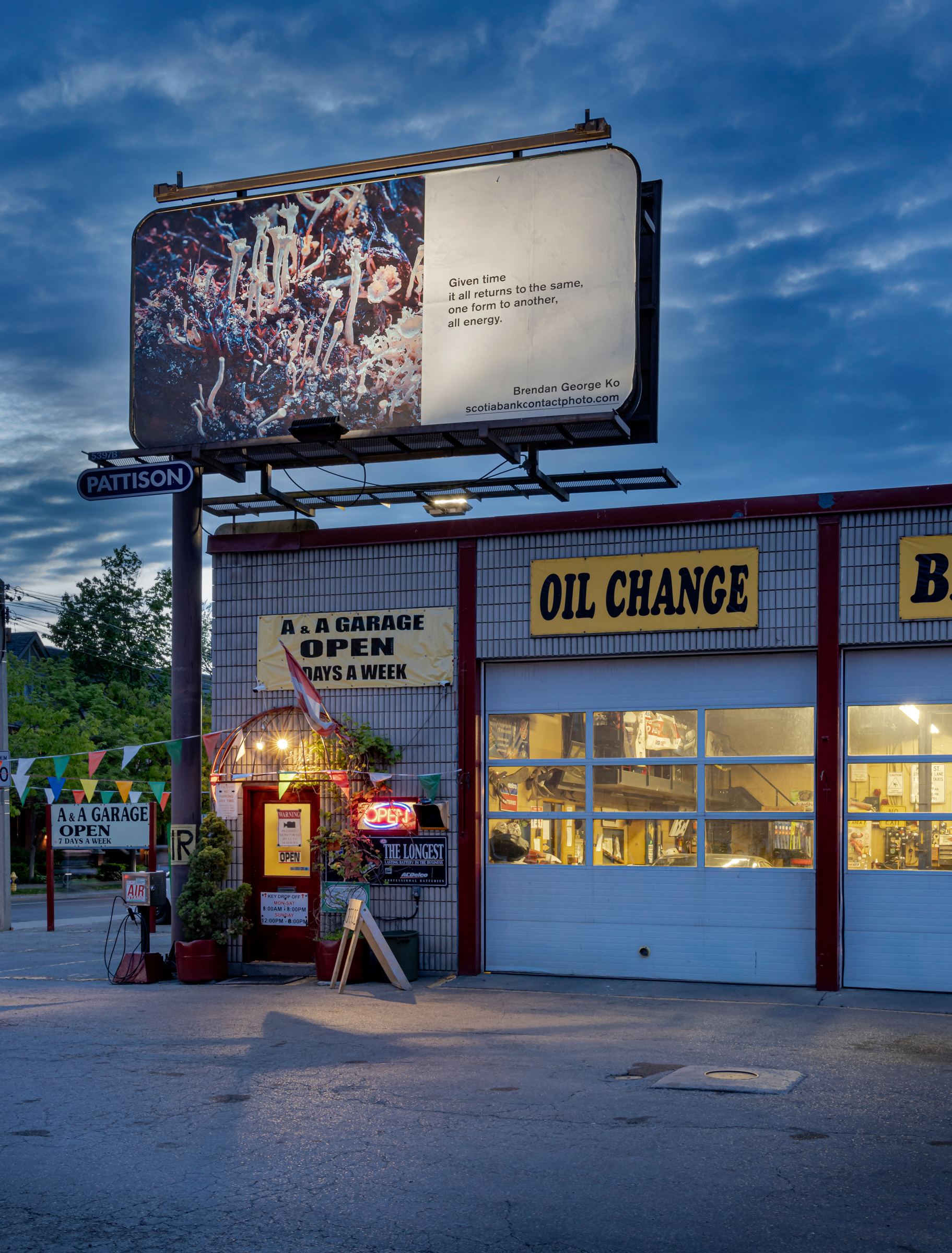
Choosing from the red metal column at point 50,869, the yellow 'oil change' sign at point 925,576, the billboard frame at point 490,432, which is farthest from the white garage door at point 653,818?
the red metal column at point 50,869

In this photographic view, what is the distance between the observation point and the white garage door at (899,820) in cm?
1299

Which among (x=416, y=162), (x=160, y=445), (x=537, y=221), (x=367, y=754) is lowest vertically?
(x=367, y=754)

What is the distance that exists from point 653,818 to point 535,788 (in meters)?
1.48

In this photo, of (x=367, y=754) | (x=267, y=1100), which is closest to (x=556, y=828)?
(x=367, y=754)

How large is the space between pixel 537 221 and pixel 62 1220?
11681 millimetres

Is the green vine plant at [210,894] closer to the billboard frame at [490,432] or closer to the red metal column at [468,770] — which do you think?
the red metal column at [468,770]

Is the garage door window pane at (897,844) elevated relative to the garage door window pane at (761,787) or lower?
lower

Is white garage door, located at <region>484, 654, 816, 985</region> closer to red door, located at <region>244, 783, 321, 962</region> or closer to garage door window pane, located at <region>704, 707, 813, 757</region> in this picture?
garage door window pane, located at <region>704, 707, 813, 757</region>

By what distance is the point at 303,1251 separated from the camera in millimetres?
5617

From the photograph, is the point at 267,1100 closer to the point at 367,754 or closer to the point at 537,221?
the point at 367,754

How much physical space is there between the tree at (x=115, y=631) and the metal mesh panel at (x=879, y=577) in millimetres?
51030

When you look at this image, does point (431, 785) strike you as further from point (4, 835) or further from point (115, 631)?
point (115, 631)

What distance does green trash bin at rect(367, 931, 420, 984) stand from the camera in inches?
555

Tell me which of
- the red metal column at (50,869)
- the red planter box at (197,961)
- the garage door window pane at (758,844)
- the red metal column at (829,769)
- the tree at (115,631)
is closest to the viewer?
the red metal column at (829,769)
